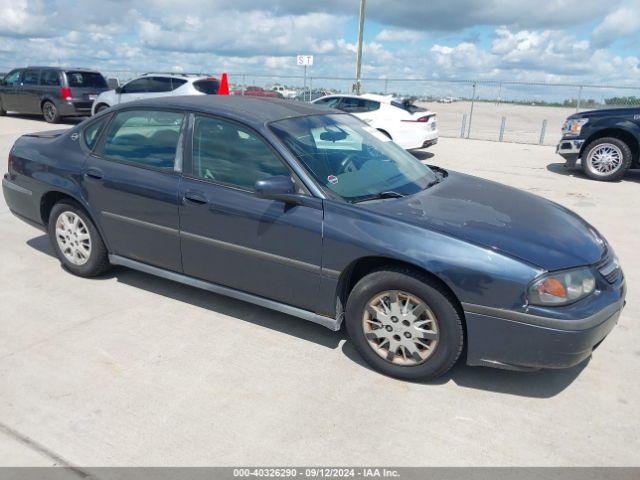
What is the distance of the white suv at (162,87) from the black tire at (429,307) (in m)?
12.2

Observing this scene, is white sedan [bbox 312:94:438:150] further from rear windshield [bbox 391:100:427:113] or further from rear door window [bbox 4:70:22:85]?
rear door window [bbox 4:70:22:85]

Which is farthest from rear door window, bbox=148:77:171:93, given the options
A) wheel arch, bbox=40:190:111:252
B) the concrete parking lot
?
the concrete parking lot

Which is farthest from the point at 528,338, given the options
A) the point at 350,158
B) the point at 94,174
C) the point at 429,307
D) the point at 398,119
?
the point at 398,119

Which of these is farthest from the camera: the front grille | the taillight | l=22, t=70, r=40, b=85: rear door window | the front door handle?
l=22, t=70, r=40, b=85: rear door window

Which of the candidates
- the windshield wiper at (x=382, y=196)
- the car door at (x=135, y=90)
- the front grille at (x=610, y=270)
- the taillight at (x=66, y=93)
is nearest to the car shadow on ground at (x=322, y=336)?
the front grille at (x=610, y=270)

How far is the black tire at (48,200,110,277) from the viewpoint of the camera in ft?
14.0

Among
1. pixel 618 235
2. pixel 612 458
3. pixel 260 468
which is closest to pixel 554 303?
pixel 612 458

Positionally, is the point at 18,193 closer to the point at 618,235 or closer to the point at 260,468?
the point at 260,468

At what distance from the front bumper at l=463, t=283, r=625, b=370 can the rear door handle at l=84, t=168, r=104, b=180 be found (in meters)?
2.94

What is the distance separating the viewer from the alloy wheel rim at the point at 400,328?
299 centimetres

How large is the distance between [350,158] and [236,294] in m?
1.27

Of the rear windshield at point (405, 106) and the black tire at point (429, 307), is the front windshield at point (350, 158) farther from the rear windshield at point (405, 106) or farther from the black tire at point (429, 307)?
the rear windshield at point (405, 106)

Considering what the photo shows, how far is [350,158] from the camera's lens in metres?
3.72

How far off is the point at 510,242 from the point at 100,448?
240 centimetres
